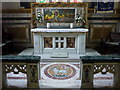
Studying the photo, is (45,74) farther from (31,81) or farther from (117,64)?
(117,64)

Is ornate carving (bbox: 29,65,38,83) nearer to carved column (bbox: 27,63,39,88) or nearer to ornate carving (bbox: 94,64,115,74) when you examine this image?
carved column (bbox: 27,63,39,88)

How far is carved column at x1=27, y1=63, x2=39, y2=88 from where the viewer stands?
8.28 ft

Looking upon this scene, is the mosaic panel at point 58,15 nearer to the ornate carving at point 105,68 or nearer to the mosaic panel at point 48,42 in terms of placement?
the mosaic panel at point 48,42

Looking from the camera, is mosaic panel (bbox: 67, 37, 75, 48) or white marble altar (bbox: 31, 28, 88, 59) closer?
white marble altar (bbox: 31, 28, 88, 59)

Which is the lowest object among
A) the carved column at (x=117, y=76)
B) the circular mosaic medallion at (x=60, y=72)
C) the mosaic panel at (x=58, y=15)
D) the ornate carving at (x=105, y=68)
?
the circular mosaic medallion at (x=60, y=72)

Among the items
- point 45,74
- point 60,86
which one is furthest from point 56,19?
point 60,86

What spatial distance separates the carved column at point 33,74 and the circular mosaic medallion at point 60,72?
0.85 meters

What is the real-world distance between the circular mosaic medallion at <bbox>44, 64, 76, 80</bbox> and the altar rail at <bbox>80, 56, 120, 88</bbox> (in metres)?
0.90

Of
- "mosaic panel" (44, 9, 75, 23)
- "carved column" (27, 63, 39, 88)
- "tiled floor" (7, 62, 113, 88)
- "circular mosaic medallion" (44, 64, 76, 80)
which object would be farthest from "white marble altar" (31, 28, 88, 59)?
"carved column" (27, 63, 39, 88)

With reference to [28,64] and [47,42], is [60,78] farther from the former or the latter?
[47,42]

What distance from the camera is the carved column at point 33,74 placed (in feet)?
8.28

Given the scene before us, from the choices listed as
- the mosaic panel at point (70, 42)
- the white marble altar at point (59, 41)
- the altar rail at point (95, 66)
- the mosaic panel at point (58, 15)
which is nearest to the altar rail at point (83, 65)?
the altar rail at point (95, 66)

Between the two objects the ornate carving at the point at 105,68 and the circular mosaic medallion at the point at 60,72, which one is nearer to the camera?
the ornate carving at the point at 105,68

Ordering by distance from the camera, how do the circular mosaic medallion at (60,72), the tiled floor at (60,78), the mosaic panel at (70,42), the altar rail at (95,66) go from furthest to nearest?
the mosaic panel at (70,42), the circular mosaic medallion at (60,72), the tiled floor at (60,78), the altar rail at (95,66)
